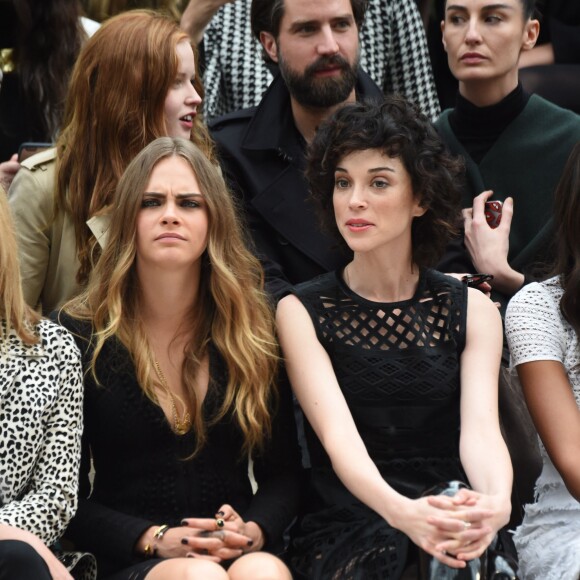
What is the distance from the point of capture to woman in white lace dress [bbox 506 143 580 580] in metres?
3.80

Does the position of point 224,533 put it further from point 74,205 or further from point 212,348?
point 74,205

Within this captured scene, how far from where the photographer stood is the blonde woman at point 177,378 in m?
3.69

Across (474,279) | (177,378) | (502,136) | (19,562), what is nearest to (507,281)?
(474,279)

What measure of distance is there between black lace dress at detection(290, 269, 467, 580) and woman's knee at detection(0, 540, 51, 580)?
82 centimetres

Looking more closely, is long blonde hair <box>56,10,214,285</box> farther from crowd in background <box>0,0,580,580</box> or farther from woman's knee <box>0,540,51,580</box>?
woman's knee <box>0,540,51,580</box>

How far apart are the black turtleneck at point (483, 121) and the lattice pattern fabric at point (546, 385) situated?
1.04 metres

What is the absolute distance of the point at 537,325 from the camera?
395cm

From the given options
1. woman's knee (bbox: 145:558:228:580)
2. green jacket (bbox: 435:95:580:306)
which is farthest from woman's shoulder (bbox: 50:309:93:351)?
green jacket (bbox: 435:95:580:306)

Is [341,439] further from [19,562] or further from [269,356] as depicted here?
[19,562]

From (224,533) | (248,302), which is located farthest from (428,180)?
(224,533)

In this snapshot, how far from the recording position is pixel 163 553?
3508 millimetres

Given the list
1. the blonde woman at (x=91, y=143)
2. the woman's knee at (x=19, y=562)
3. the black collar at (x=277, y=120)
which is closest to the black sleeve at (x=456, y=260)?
the black collar at (x=277, y=120)

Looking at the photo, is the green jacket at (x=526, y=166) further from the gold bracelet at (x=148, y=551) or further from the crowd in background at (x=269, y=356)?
the gold bracelet at (x=148, y=551)

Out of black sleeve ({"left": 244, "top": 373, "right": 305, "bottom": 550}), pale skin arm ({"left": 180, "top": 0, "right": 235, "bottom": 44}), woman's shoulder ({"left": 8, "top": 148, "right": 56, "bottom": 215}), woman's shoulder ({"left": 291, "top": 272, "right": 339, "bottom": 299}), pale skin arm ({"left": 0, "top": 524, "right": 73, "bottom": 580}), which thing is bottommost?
black sleeve ({"left": 244, "top": 373, "right": 305, "bottom": 550})
